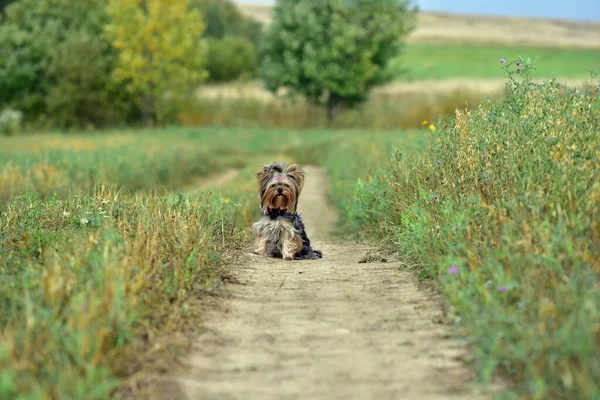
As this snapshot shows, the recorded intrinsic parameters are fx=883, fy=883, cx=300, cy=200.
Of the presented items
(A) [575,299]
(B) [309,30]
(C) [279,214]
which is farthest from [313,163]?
(A) [575,299]

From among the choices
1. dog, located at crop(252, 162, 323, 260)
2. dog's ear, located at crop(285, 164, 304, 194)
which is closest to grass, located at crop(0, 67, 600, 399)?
dog, located at crop(252, 162, 323, 260)

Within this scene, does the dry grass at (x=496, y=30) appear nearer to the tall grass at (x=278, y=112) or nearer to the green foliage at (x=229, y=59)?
the green foliage at (x=229, y=59)

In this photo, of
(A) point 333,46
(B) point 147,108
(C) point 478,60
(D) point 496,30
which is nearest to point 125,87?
(B) point 147,108

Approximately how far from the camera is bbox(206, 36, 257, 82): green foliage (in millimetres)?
67312

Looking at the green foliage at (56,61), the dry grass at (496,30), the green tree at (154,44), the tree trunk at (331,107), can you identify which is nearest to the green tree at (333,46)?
the tree trunk at (331,107)

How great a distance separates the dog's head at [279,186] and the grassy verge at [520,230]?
1.32 meters

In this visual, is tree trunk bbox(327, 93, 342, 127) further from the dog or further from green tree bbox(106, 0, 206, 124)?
the dog

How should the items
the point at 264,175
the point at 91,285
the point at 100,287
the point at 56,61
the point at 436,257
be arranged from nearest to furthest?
the point at 100,287, the point at 91,285, the point at 436,257, the point at 264,175, the point at 56,61

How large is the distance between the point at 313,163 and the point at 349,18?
19648 millimetres

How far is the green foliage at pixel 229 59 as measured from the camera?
221 feet

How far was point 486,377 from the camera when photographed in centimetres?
525

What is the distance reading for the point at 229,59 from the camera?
223 ft

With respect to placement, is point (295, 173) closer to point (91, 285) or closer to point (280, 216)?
point (280, 216)

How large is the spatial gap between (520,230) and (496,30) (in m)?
92.6
